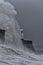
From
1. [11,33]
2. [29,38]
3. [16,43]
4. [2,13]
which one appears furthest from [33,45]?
[2,13]

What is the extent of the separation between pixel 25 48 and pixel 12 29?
70.4 inches

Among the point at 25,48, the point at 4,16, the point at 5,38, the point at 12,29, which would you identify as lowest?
the point at 25,48

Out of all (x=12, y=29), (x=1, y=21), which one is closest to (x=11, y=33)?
(x=12, y=29)

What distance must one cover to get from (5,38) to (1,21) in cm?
121

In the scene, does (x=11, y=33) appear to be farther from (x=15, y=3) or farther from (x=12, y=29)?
(x=15, y=3)

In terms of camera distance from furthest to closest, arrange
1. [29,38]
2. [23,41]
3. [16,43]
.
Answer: [16,43] → [23,41] → [29,38]

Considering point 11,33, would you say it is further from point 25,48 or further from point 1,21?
point 25,48

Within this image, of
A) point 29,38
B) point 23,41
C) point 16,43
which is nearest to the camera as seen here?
point 29,38

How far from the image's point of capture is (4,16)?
432 inches

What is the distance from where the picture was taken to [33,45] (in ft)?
30.9

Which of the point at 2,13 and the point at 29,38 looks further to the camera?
the point at 2,13

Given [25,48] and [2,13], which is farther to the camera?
[2,13]

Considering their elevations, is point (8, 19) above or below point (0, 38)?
above

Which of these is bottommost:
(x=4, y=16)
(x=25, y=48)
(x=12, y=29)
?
(x=25, y=48)
